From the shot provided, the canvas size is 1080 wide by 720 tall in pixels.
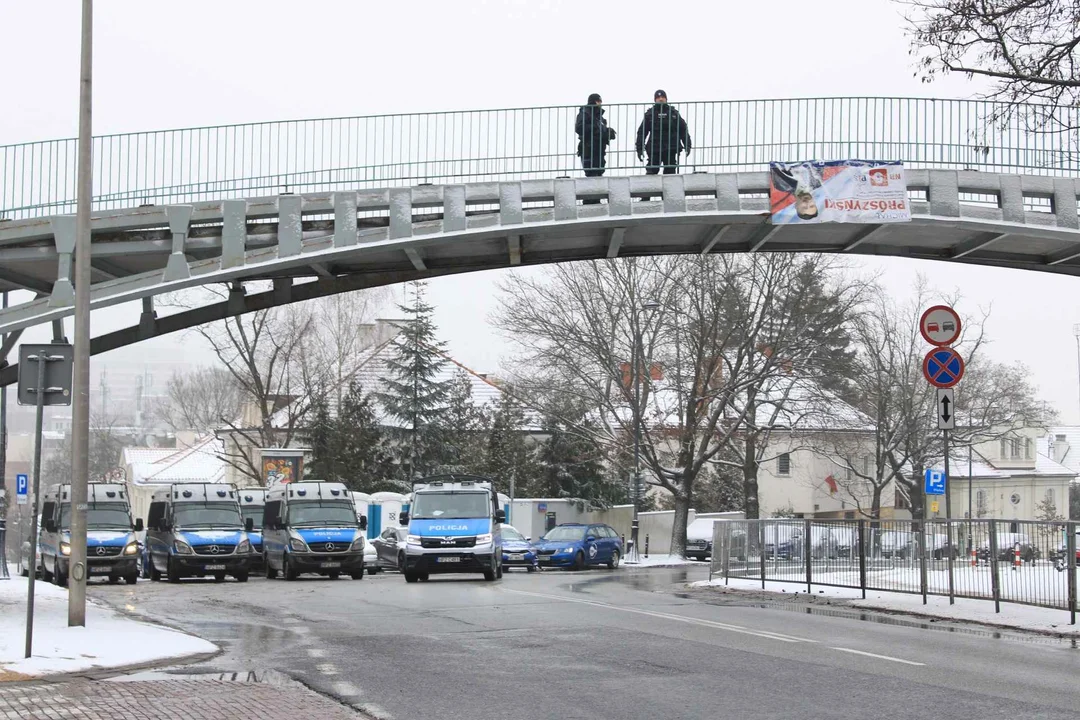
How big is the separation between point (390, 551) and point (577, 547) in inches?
233

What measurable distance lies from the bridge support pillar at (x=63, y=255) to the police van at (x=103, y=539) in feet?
43.1

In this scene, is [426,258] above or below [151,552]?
above

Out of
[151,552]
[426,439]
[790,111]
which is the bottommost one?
[151,552]

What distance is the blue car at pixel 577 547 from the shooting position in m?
40.8

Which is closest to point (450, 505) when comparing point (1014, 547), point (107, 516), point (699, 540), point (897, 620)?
point (107, 516)

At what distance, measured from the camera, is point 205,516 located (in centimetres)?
3331

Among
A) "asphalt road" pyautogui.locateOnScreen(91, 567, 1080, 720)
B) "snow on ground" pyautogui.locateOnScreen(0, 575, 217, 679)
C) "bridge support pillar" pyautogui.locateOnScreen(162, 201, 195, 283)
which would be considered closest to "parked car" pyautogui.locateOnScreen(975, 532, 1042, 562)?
"asphalt road" pyautogui.locateOnScreen(91, 567, 1080, 720)

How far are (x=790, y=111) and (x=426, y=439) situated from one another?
42.4m

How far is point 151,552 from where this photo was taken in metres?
35.3

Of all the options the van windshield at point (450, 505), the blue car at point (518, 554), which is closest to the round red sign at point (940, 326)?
the van windshield at point (450, 505)

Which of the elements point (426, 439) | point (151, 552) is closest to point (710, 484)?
point (426, 439)

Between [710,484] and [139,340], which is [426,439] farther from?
[139,340]

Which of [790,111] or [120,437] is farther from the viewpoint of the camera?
[120,437]

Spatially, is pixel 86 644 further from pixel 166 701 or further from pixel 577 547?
pixel 577 547
